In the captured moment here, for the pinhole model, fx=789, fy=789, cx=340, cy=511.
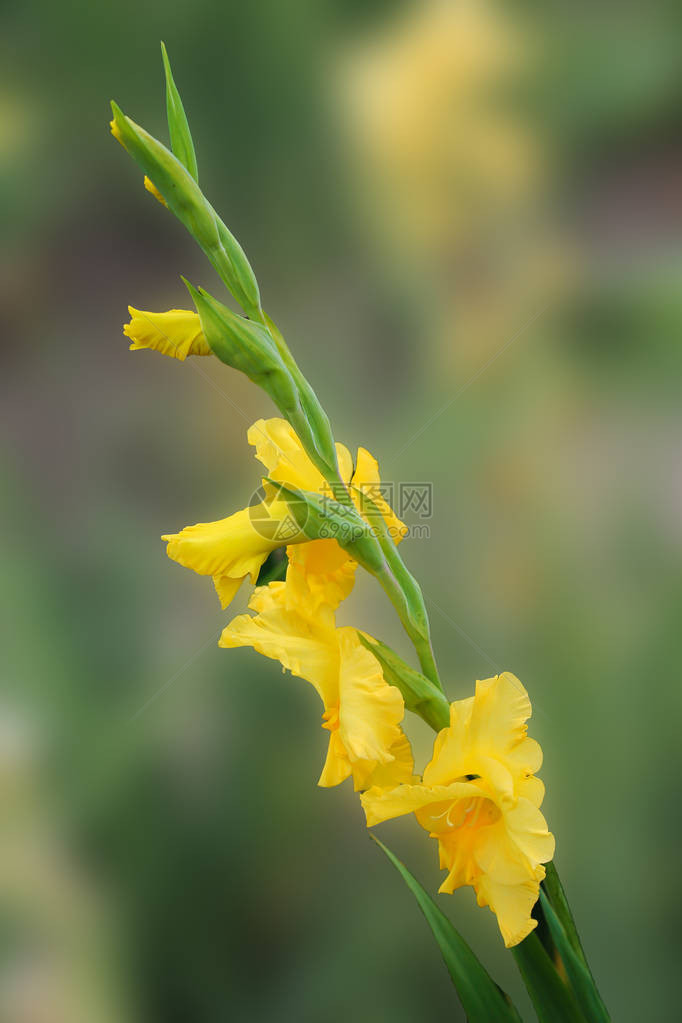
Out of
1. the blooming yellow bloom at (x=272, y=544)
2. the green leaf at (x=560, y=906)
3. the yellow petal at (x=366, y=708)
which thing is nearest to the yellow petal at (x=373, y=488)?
the blooming yellow bloom at (x=272, y=544)

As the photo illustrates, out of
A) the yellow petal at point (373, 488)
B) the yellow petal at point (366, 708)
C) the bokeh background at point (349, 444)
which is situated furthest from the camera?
the bokeh background at point (349, 444)

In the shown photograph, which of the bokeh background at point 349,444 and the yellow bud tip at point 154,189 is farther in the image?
the bokeh background at point 349,444

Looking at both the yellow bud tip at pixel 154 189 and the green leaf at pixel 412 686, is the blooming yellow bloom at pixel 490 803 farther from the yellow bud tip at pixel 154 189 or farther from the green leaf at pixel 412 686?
the yellow bud tip at pixel 154 189

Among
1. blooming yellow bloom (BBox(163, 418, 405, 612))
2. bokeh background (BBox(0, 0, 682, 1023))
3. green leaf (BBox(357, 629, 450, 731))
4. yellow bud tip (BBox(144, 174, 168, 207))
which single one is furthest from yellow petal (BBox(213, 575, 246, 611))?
bokeh background (BBox(0, 0, 682, 1023))

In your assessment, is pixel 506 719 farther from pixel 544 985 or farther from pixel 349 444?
pixel 349 444

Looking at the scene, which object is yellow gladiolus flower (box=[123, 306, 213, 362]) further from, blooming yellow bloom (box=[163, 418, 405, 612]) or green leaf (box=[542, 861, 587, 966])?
green leaf (box=[542, 861, 587, 966])

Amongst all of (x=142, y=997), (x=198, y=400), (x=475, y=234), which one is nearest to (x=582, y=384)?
(x=475, y=234)

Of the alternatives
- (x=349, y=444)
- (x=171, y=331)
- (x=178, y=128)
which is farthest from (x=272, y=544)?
(x=349, y=444)
